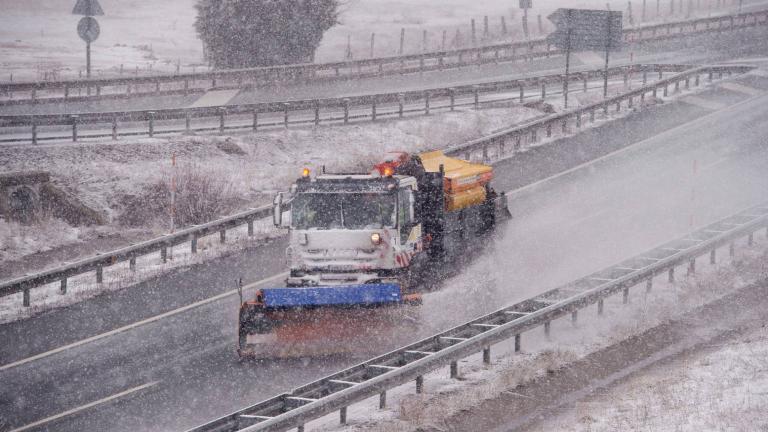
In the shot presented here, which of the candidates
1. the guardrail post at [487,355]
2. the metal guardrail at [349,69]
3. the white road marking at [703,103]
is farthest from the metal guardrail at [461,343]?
the metal guardrail at [349,69]

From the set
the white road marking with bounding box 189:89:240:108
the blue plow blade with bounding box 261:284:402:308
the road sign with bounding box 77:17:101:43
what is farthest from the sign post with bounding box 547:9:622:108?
the blue plow blade with bounding box 261:284:402:308

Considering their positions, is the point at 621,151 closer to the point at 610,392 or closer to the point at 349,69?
the point at 610,392

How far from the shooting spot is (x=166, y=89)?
146ft

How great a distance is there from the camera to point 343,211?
18047 mm

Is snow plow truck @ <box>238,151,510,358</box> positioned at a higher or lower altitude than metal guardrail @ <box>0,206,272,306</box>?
higher

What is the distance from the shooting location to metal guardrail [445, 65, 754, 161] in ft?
103

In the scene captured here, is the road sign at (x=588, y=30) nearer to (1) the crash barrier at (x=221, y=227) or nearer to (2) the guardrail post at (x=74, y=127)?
(1) the crash barrier at (x=221, y=227)

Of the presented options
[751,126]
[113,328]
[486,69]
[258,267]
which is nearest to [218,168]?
[258,267]

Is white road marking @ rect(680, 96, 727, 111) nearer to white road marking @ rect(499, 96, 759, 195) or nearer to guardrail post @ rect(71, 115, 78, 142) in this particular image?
white road marking @ rect(499, 96, 759, 195)

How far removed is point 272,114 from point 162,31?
131 feet

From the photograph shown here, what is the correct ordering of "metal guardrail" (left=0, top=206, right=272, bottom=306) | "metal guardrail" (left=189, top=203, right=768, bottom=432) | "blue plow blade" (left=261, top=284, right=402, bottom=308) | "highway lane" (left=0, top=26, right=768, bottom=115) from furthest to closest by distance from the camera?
1. "highway lane" (left=0, top=26, right=768, bottom=115)
2. "metal guardrail" (left=0, top=206, right=272, bottom=306)
3. "blue plow blade" (left=261, top=284, right=402, bottom=308)
4. "metal guardrail" (left=189, top=203, right=768, bottom=432)

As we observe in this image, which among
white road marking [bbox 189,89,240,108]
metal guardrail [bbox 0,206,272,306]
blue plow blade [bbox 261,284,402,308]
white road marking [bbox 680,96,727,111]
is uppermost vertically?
white road marking [bbox 680,96,727,111]

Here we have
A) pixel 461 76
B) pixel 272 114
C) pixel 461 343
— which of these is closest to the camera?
pixel 461 343

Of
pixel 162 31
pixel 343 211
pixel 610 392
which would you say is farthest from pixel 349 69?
pixel 610 392
